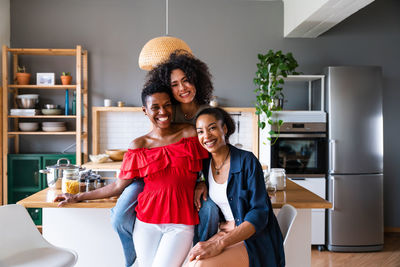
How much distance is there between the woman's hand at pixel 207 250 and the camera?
1593 mm

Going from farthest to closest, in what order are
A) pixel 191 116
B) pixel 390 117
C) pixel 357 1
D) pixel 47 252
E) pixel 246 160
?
1. pixel 390 117
2. pixel 357 1
3. pixel 191 116
4. pixel 47 252
5. pixel 246 160

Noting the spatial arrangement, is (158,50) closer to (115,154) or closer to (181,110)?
(181,110)

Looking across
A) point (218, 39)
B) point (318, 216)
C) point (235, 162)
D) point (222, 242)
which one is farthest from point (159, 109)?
point (218, 39)

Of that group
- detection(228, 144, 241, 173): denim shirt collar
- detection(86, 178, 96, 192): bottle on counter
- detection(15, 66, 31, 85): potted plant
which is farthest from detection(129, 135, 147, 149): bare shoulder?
detection(15, 66, 31, 85): potted plant

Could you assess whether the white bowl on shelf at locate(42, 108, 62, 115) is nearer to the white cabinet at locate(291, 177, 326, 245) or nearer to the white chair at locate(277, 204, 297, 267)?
the white cabinet at locate(291, 177, 326, 245)

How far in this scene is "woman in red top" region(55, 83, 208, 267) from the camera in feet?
5.76

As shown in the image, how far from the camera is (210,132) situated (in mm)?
1744

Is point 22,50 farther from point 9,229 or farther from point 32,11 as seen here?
point 9,229

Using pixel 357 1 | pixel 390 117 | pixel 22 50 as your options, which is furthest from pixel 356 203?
pixel 22 50

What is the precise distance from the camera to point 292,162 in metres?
4.26

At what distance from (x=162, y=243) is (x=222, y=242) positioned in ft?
1.07

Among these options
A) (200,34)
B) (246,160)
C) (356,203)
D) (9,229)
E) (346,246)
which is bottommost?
(346,246)

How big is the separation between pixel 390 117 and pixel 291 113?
163cm

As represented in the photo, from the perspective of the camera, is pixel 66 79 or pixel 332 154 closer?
pixel 332 154
